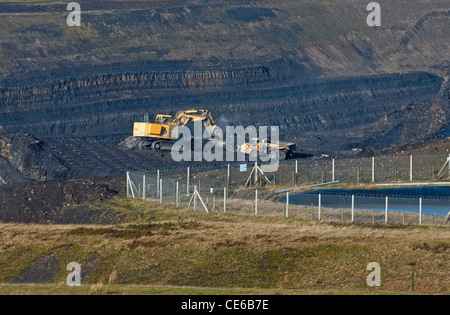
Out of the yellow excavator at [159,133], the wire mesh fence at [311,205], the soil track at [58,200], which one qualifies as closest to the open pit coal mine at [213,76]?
the yellow excavator at [159,133]

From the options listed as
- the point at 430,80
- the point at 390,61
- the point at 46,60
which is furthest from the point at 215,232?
the point at 390,61

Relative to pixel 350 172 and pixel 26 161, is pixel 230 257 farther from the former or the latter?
pixel 26 161

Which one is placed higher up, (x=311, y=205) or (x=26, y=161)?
(x=26, y=161)

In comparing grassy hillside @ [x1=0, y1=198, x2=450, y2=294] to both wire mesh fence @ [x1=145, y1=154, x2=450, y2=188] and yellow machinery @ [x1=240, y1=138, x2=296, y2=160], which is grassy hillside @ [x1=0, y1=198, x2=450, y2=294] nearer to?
wire mesh fence @ [x1=145, y1=154, x2=450, y2=188]

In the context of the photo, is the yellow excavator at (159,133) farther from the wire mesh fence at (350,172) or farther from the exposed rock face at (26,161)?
the wire mesh fence at (350,172)

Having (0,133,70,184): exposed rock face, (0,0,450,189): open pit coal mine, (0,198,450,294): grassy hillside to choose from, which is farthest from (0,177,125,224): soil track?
(0,198,450,294): grassy hillside

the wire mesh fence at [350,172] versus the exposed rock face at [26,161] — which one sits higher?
the exposed rock face at [26,161]

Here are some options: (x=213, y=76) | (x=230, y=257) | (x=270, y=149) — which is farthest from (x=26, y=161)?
(x=213, y=76)
